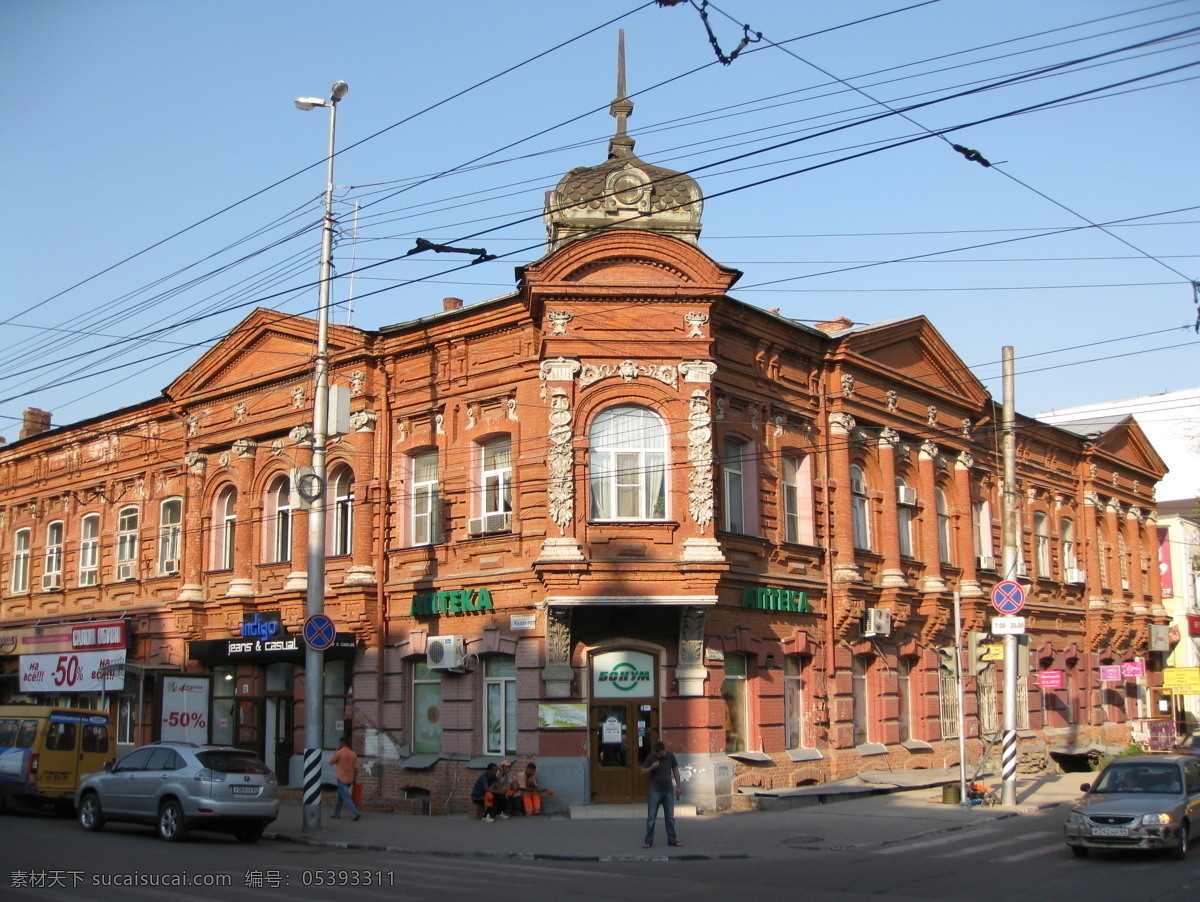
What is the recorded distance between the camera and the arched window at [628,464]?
23703 millimetres

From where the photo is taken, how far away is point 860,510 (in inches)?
1151

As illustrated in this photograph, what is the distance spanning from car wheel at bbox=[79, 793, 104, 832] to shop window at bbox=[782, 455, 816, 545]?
48.4ft

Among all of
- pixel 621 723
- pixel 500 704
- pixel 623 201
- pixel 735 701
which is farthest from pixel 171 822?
pixel 623 201

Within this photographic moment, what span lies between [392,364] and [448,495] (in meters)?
3.83

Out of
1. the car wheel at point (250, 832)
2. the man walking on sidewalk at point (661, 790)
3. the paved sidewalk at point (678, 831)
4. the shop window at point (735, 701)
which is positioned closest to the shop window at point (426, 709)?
the paved sidewalk at point (678, 831)

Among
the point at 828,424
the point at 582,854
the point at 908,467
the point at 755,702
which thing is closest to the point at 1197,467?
the point at 908,467

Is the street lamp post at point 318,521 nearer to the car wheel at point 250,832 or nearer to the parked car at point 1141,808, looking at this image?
the car wheel at point 250,832

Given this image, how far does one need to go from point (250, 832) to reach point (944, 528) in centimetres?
1985

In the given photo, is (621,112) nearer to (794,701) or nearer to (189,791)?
(794,701)

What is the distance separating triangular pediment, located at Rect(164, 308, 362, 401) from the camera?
1153 inches

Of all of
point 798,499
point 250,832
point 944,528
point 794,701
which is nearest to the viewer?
point 250,832

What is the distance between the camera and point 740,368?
25703mm

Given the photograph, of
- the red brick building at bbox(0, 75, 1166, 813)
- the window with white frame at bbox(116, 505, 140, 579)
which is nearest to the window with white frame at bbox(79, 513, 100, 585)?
the red brick building at bbox(0, 75, 1166, 813)

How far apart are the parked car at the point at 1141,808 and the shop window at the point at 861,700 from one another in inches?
397
